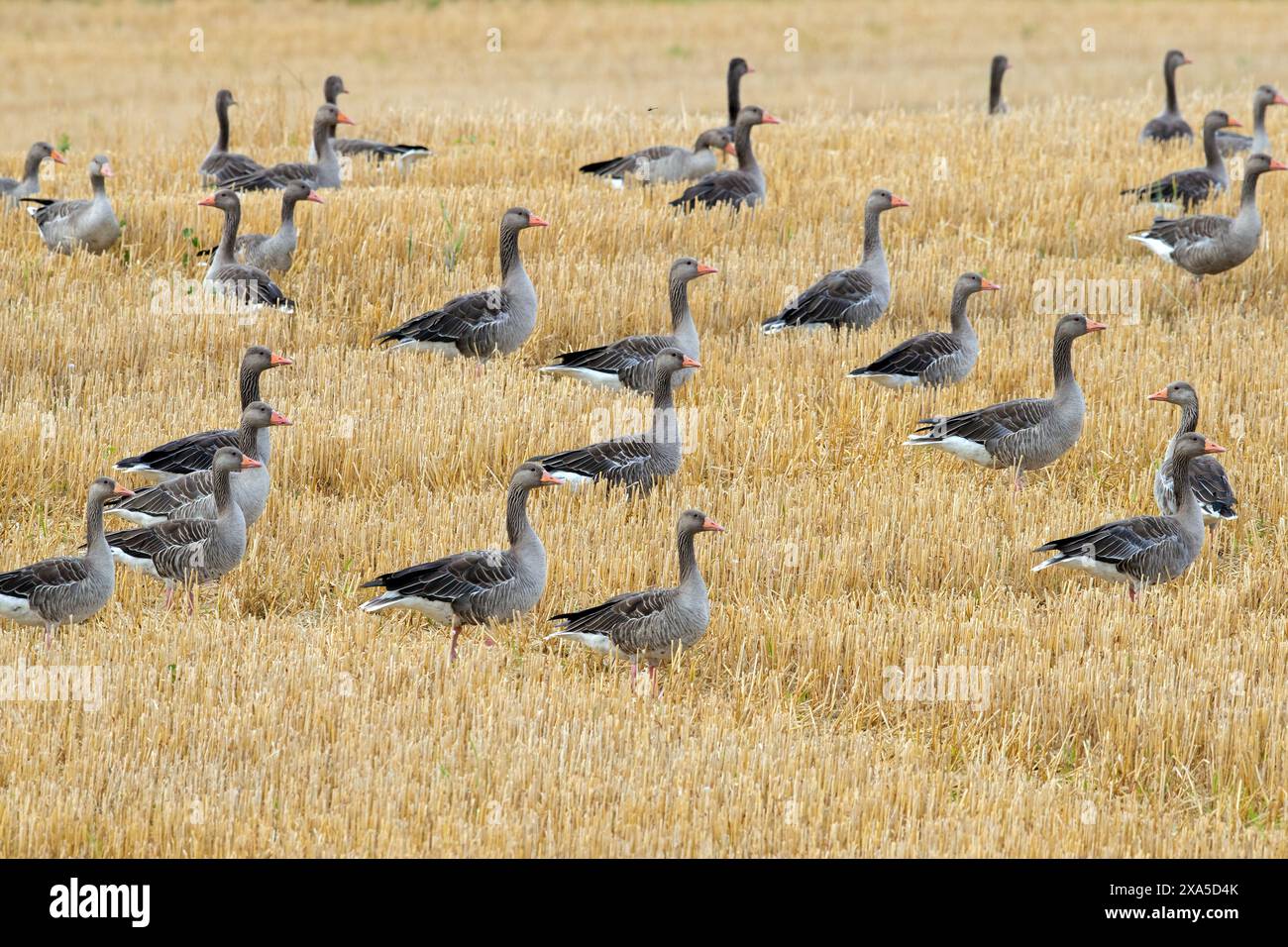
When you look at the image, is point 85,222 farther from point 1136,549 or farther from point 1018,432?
point 1136,549

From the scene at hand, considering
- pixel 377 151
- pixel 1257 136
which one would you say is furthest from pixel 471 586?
pixel 1257 136

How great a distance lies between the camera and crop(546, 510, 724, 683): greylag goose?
25.9ft

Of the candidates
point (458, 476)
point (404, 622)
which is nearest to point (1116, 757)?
point (404, 622)

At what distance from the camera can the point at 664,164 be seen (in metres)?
19.5

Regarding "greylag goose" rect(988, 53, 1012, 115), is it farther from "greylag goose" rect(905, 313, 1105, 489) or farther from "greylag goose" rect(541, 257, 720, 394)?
"greylag goose" rect(905, 313, 1105, 489)

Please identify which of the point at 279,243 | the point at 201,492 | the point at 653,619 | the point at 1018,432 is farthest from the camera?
the point at 279,243

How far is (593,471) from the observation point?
409 inches

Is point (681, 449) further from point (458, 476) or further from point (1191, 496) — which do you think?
point (1191, 496)

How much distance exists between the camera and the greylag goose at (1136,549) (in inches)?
352

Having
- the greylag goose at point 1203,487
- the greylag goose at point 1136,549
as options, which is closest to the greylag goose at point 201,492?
the greylag goose at point 1136,549

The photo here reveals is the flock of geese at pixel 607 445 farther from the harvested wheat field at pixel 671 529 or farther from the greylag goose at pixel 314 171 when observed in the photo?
the harvested wheat field at pixel 671 529

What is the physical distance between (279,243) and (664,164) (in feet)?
20.1

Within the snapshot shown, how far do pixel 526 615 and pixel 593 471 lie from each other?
1.87 metres

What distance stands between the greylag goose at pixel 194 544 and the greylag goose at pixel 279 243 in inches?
272
